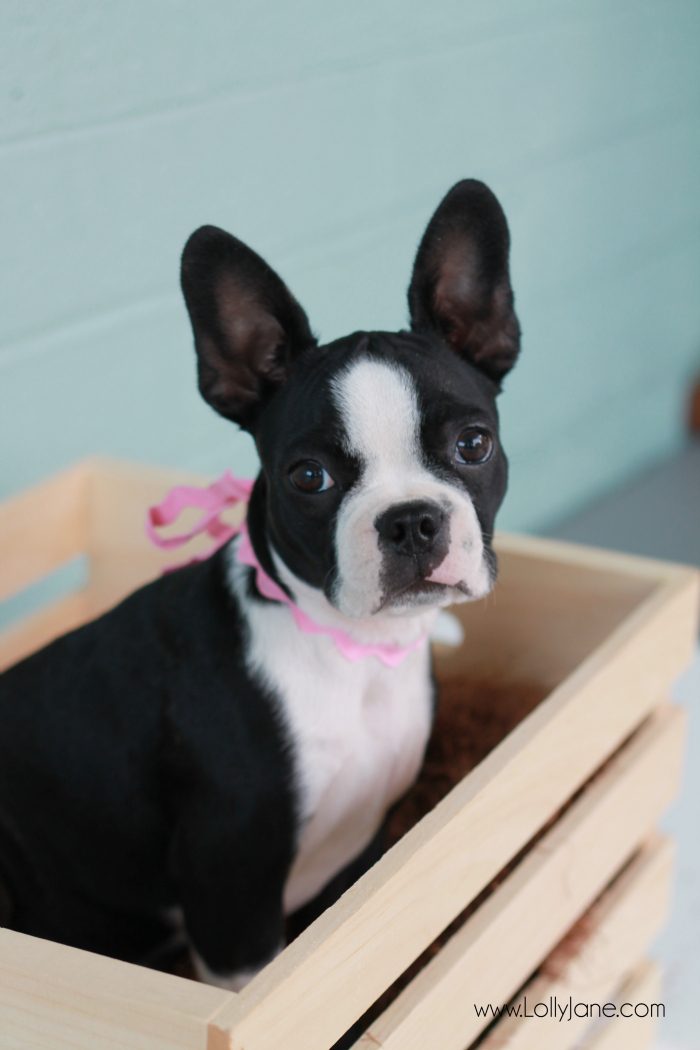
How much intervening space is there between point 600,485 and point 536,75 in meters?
1.09

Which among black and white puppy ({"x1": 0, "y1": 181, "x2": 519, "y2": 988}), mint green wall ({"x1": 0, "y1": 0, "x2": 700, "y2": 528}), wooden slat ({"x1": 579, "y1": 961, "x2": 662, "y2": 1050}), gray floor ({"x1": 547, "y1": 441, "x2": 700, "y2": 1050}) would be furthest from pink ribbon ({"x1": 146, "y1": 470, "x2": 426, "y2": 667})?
gray floor ({"x1": 547, "y1": 441, "x2": 700, "y2": 1050})

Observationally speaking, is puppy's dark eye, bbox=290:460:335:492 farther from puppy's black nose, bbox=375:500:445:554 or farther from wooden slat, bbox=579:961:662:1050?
wooden slat, bbox=579:961:662:1050

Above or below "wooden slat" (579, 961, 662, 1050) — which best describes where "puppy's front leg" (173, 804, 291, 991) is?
above

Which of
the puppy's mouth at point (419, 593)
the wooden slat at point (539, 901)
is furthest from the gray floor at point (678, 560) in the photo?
the puppy's mouth at point (419, 593)

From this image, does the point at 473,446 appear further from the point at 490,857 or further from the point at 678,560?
the point at 678,560

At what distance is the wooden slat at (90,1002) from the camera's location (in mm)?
808

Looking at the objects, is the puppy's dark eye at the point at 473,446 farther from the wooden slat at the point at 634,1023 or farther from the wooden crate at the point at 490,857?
the wooden slat at the point at 634,1023

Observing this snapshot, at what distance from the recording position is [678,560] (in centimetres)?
290

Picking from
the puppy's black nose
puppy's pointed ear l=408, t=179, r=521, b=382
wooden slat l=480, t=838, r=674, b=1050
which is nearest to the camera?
the puppy's black nose

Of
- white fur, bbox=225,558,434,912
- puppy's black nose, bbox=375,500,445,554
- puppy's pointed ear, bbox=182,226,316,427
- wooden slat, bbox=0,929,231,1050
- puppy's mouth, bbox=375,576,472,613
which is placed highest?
puppy's pointed ear, bbox=182,226,316,427

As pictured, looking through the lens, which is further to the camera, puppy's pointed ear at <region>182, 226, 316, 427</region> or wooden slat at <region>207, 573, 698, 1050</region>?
puppy's pointed ear at <region>182, 226, 316, 427</region>

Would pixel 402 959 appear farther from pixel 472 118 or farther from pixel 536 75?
pixel 536 75

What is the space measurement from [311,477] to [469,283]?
23cm

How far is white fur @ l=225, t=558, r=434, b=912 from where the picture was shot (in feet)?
3.86
